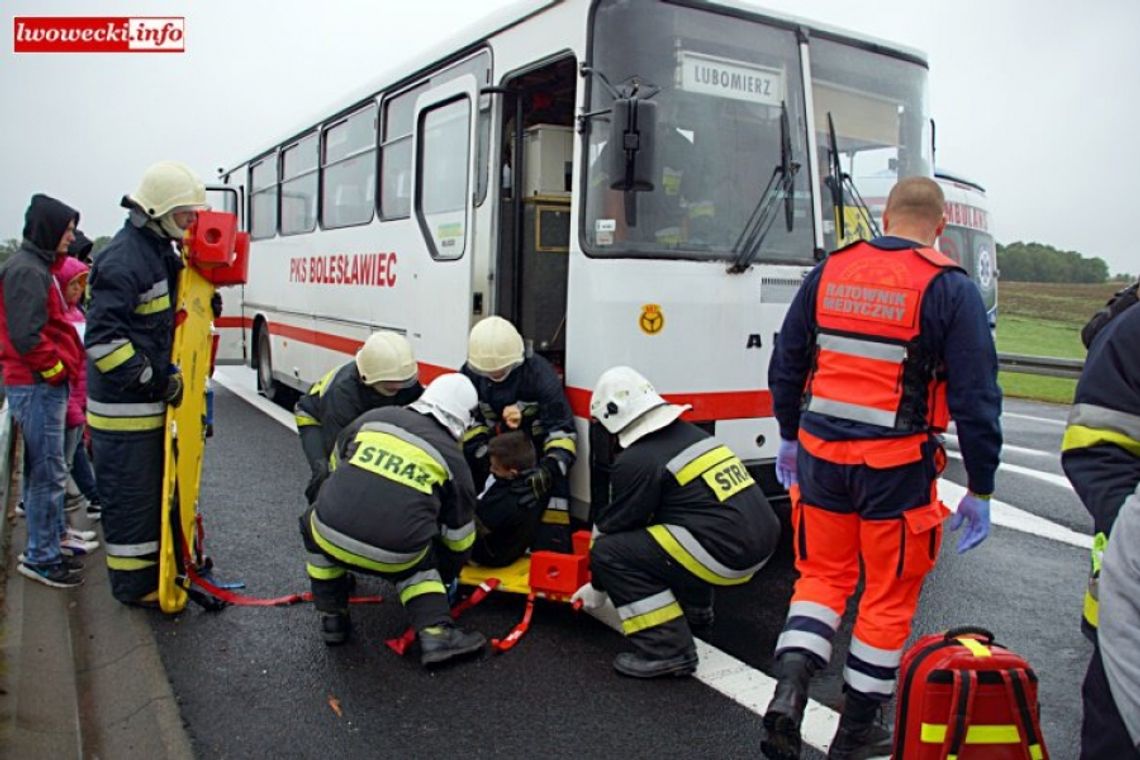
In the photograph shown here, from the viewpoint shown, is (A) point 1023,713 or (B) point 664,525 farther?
(B) point 664,525

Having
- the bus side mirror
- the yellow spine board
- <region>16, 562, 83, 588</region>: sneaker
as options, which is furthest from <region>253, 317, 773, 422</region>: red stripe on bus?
<region>16, 562, 83, 588</region>: sneaker

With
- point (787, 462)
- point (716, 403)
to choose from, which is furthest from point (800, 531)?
point (716, 403)

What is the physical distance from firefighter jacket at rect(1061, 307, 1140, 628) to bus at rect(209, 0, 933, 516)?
7.80ft

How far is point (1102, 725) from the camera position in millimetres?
1898

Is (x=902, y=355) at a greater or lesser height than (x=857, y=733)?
greater

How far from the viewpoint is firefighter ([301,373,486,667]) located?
3.78 m

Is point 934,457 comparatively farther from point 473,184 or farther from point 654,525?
point 473,184

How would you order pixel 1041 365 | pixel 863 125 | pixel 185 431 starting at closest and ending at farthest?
pixel 185 431, pixel 863 125, pixel 1041 365

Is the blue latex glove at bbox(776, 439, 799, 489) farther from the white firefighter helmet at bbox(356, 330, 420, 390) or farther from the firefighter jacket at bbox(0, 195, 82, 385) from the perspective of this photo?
the firefighter jacket at bbox(0, 195, 82, 385)

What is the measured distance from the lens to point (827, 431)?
10.5 feet

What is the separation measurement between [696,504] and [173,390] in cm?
251

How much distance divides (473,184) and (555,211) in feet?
1.75

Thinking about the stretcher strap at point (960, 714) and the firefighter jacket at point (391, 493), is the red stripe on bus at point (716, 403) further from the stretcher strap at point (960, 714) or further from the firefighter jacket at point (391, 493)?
the stretcher strap at point (960, 714)

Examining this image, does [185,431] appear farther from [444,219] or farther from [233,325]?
[233,325]
